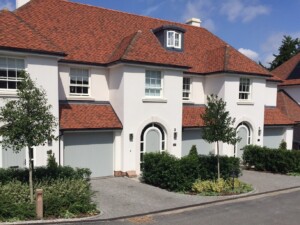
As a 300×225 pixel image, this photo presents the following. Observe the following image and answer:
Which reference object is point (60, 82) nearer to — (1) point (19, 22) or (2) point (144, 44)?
(1) point (19, 22)

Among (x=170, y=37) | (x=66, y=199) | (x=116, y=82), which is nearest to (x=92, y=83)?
(x=116, y=82)

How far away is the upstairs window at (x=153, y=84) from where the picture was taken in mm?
18564

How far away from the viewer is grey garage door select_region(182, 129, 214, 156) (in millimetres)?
20844

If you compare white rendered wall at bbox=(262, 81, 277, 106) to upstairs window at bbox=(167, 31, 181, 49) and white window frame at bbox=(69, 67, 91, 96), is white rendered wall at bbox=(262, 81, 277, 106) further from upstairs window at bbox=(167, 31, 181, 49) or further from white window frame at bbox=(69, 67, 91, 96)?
white window frame at bbox=(69, 67, 91, 96)

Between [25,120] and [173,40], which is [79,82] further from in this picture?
[25,120]

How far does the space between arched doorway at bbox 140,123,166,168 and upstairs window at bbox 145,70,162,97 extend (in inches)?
72.5

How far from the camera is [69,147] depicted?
16688 mm

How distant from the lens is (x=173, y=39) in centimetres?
2086

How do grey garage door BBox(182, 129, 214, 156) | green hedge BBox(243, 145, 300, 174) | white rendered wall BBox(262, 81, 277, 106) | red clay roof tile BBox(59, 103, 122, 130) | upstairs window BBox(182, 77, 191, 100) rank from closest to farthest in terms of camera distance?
red clay roof tile BBox(59, 103, 122, 130)
green hedge BBox(243, 145, 300, 174)
grey garage door BBox(182, 129, 214, 156)
upstairs window BBox(182, 77, 191, 100)
white rendered wall BBox(262, 81, 277, 106)

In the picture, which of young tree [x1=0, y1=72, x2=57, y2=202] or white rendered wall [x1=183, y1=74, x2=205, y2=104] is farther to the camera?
white rendered wall [x1=183, y1=74, x2=205, y2=104]

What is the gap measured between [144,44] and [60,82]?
5378 millimetres

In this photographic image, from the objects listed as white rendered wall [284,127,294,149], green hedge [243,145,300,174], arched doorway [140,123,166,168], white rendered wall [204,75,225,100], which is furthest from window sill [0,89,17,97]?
white rendered wall [284,127,294,149]

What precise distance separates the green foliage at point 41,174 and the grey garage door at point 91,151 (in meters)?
2.34

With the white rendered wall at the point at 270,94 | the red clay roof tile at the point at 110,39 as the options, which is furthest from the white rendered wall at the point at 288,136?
the red clay roof tile at the point at 110,39
